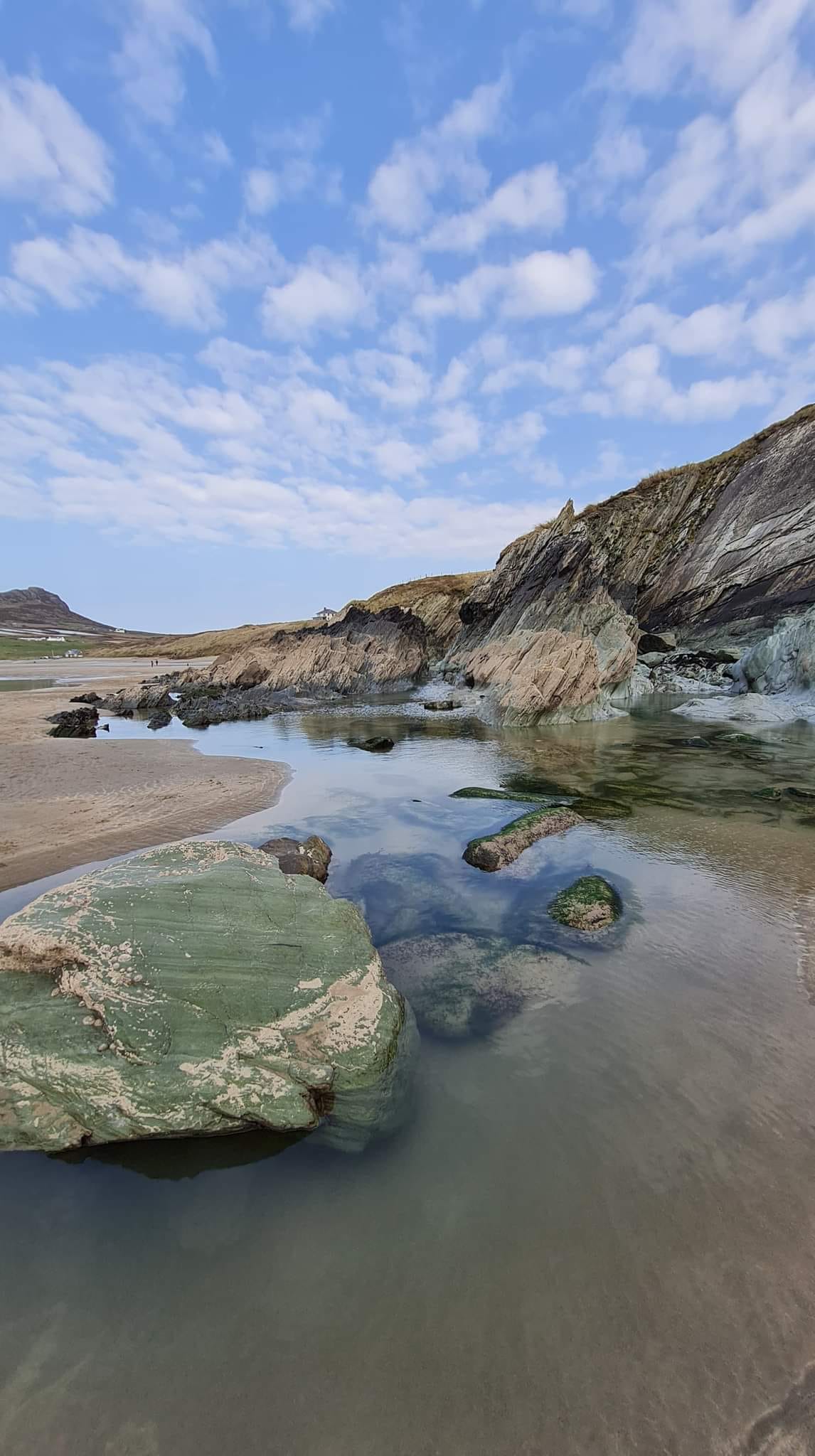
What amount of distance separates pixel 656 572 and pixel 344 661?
27826 mm

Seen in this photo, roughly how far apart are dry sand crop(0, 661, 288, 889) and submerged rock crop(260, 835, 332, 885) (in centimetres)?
271

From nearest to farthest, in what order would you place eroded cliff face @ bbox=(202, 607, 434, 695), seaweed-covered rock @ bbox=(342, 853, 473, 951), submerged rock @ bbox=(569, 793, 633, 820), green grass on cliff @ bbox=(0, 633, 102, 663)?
1. seaweed-covered rock @ bbox=(342, 853, 473, 951)
2. submerged rock @ bbox=(569, 793, 633, 820)
3. eroded cliff face @ bbox=(202, 607, 434, 695)
4. green grass on cliff @ bbox=(0, 633, 102, 663)

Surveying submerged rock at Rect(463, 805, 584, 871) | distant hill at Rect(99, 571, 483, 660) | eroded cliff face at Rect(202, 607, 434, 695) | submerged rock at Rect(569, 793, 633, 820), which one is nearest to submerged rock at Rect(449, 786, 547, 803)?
submerged rock at Rect(569, 793, 633, 820)

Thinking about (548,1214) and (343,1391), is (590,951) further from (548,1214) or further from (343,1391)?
(343,1391)

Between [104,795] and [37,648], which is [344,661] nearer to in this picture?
[104,795]

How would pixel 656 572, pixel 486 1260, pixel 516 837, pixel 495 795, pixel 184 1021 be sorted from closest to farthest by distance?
pixel 486 1260 < pixel 184 1021 < pixel 516 837 < pixel 495 795 < pixel 656 572

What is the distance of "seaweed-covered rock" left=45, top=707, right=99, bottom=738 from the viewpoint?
22.6m

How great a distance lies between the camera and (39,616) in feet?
522

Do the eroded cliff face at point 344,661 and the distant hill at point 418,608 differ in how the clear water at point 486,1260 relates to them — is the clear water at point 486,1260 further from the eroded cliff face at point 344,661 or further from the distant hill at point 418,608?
the distant hill at point 418,608

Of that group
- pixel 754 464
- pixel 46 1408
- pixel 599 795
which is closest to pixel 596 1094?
pixel 46 1408

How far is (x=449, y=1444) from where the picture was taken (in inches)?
98.7

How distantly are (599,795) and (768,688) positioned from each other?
77.9ft

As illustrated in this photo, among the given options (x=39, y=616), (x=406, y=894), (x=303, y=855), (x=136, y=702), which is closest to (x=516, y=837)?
(x=406, y=894)

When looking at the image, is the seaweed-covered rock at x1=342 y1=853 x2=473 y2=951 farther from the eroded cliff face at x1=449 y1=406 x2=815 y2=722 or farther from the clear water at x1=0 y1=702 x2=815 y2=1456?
the eroded cliff face at x1=449 y1=406 x2=815 y2=722
